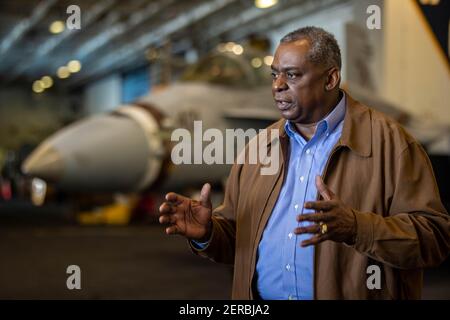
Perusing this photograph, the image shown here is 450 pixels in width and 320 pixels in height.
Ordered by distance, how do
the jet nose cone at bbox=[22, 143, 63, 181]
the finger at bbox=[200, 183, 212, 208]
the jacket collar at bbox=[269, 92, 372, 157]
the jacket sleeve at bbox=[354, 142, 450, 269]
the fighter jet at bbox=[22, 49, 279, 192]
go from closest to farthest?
the jacket sleeve at bbox=[354, 142, 450, 269]
the jacket collar at bbox=[269, 92, 372, 157]
the finger at bbox=[200, 183, 212, 208]
the jet nose cone at bbox=[22, 143, 63, 181]
the fighter jet at bbox=[22, 49, 279, 192]

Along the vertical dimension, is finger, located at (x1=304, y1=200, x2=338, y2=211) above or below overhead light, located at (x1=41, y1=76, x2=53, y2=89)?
below

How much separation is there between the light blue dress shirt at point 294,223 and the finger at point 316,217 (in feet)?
0.87

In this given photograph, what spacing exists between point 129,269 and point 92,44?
1152cm

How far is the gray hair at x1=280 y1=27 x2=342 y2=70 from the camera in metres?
1.42

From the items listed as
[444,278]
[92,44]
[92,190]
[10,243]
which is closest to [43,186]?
[92,190]

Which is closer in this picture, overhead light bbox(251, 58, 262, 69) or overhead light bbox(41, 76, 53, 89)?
overhead light bbox(251, 58, 262, 69)

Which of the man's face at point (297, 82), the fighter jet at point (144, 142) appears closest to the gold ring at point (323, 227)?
the man's face at point (297, 82)

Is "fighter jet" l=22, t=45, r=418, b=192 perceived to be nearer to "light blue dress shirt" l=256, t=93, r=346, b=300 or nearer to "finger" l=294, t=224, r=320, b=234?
"light blue dress shirt" l=256, t=93, r=346, b=300

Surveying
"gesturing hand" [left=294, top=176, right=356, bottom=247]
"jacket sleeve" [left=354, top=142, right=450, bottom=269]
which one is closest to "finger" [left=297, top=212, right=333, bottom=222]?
"gesturing hand" [left=294, top=176, right=356, bottom=247]

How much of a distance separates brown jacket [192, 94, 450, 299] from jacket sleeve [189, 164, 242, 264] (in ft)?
0.36

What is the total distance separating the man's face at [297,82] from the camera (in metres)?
1.41

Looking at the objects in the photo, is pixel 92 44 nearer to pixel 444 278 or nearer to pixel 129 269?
pixel 129 269

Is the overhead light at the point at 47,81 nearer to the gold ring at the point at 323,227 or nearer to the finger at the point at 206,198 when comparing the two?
the finger at the point at 206,198
